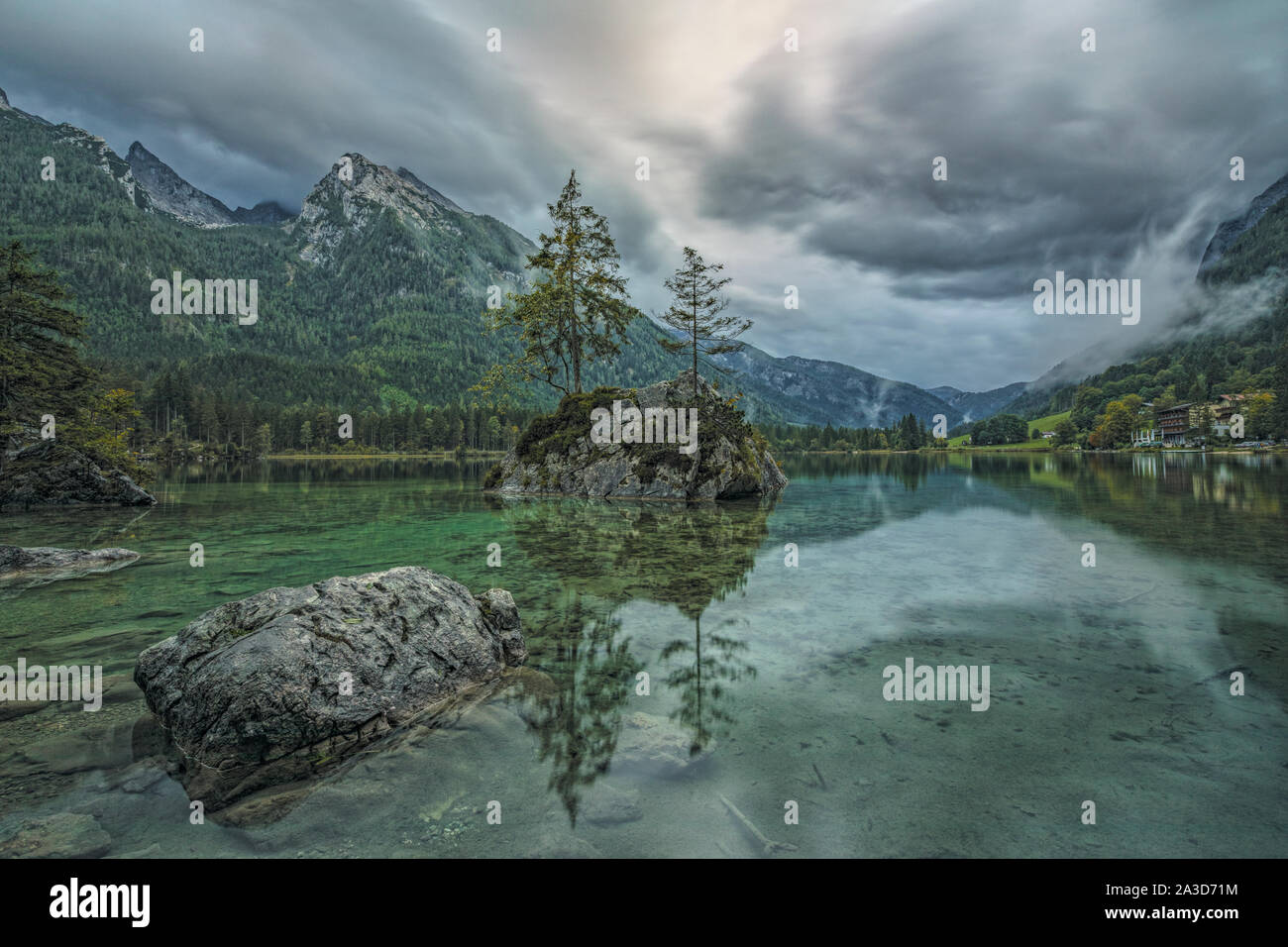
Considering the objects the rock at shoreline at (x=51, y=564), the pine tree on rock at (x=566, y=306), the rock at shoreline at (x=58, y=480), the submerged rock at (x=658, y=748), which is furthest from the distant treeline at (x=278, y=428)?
the submerged rock at (x=658, y=748)

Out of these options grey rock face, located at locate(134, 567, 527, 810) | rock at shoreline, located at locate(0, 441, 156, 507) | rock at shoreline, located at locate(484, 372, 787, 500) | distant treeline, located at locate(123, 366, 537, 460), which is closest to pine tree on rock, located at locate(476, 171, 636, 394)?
rock at shoreline, located at locate(484, 372, 787, 500)

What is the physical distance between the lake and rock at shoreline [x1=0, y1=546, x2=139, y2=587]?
0.76 metres

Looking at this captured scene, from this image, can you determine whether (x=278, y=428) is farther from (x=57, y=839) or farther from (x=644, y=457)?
(x=57, y=839)

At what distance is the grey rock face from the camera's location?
5332mm

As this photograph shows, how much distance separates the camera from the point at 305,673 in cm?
579

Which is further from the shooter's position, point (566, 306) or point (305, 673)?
point (566, 306)

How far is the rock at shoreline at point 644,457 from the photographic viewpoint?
112ft

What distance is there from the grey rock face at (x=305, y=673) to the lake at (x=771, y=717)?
39 cm

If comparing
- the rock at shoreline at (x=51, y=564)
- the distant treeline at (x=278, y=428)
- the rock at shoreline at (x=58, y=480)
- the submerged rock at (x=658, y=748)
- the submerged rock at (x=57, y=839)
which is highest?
the distant treeline at (x=278, y=428)

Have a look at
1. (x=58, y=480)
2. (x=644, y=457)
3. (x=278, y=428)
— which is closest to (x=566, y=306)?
(x=644, y=457)

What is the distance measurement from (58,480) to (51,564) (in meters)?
20.5

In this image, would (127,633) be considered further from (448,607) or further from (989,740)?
(989,740)

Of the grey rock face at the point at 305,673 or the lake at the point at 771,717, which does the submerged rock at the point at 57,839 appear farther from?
the grey rock face at the point at 305,673

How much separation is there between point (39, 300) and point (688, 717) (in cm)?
3718
